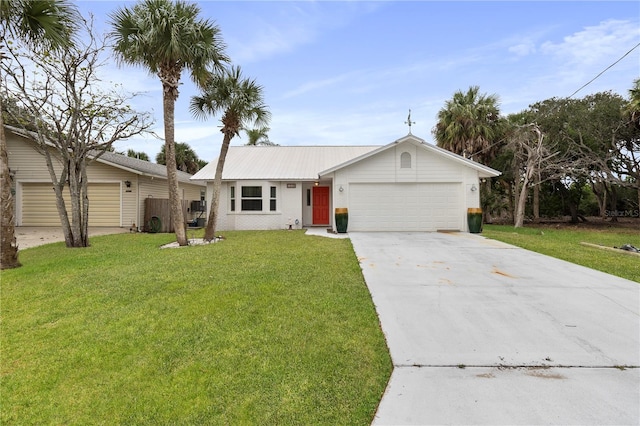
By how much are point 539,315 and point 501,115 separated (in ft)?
66.8

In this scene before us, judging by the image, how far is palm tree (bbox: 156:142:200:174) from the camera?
2817 cm

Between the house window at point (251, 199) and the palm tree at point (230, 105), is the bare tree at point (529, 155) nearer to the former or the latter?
the house window at point (251, 199)

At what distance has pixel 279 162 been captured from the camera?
1720 cm

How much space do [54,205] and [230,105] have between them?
1121 centimetres

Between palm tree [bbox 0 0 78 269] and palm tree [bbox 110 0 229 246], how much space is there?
5.10 ft

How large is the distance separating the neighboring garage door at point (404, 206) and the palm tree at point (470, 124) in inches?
297

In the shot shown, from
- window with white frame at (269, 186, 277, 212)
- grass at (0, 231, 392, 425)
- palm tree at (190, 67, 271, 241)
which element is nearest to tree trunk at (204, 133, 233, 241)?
palm tree at (190, 67, 271, 241)

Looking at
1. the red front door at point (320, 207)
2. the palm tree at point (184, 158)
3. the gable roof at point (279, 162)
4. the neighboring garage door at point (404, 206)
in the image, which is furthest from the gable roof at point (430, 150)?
the palm tree at point (184, 158)

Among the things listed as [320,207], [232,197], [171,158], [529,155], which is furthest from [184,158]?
[529,155]

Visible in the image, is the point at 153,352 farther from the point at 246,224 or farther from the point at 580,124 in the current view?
the point at 580,124

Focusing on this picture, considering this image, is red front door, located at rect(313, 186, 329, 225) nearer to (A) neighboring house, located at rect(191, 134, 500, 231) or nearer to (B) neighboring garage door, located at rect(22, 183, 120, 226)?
(A) neighboring house, located at rect(191, 134, 500, 231)

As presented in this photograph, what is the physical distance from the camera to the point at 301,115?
21688 millimetres

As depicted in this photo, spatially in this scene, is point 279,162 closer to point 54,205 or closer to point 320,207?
point 320,207

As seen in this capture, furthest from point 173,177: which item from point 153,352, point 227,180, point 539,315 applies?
point 539,315
